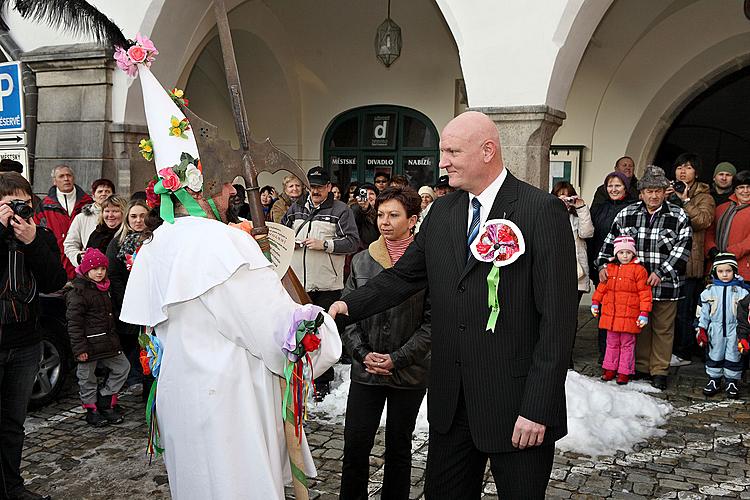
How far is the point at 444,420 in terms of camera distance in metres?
Answer: 2.95

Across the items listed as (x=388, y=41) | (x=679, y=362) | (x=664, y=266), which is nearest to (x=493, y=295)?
(x=664, y=266)

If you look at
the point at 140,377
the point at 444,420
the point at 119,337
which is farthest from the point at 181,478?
the point at 140,377

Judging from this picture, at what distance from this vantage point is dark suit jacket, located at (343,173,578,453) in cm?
264

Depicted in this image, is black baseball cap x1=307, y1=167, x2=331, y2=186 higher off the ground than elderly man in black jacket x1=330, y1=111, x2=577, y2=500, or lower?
higher

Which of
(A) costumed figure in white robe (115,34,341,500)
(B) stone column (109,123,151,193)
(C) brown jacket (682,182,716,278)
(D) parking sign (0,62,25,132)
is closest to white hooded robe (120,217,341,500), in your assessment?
(A) costumed figure in white robe (115,34,341,500)

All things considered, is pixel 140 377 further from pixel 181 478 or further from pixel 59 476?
pixel 181 478

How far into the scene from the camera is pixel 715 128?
35.6 feet

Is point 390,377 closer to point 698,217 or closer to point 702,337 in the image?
point 702,337

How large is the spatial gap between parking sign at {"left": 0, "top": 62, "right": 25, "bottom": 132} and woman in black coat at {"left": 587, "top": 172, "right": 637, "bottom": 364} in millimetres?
7148

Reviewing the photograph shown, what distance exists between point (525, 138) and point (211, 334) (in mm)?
4919

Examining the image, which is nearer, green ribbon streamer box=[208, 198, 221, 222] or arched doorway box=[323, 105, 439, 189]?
green ribbon streamer box=[208, 198, 221, 222]

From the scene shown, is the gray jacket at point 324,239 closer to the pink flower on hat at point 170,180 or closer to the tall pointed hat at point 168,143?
the tall pointed hat at point 168,143

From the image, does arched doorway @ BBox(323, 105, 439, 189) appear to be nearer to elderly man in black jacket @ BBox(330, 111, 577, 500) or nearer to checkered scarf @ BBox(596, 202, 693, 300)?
checkered scarf @ BBox(596, 202, 693, 300)

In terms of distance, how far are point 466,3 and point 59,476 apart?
18.5 feet
